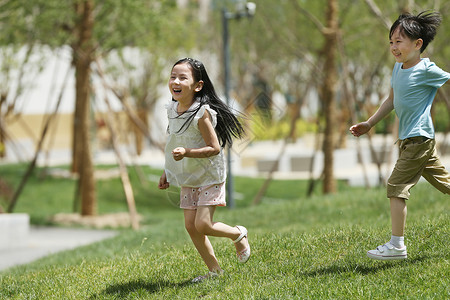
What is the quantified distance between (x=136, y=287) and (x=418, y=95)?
247 cm

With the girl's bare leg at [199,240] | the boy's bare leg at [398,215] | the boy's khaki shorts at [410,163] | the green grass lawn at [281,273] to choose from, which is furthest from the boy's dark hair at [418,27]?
the girl's bare leg at [199,240]

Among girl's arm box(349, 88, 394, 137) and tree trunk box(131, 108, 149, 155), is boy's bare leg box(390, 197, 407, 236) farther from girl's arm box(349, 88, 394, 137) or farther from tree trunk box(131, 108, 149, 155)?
tree trunk box(131, 108, 149, 155)

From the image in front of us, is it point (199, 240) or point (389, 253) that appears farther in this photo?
point (199, 240)

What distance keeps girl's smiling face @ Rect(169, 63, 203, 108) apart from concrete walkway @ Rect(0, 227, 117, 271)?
5982 mm

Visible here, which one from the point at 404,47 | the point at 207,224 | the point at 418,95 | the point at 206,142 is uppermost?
the point at 404,47

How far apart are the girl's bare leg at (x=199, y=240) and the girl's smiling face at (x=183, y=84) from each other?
0.80 meters

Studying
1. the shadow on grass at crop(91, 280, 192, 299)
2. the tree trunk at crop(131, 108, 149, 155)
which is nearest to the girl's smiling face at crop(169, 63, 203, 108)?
the shadow on grass at crop(91, 280, 192, 299)

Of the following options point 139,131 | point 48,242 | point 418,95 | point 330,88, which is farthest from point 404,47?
point 139,131

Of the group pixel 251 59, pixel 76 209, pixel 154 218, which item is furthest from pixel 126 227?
pixel 251 59

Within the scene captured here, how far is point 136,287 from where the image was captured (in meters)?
4.91

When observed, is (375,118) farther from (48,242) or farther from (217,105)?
(48,242)

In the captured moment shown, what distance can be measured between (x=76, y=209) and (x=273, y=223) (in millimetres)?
7367

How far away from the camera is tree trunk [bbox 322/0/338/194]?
1470cm

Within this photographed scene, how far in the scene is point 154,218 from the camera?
15258 millimetres
